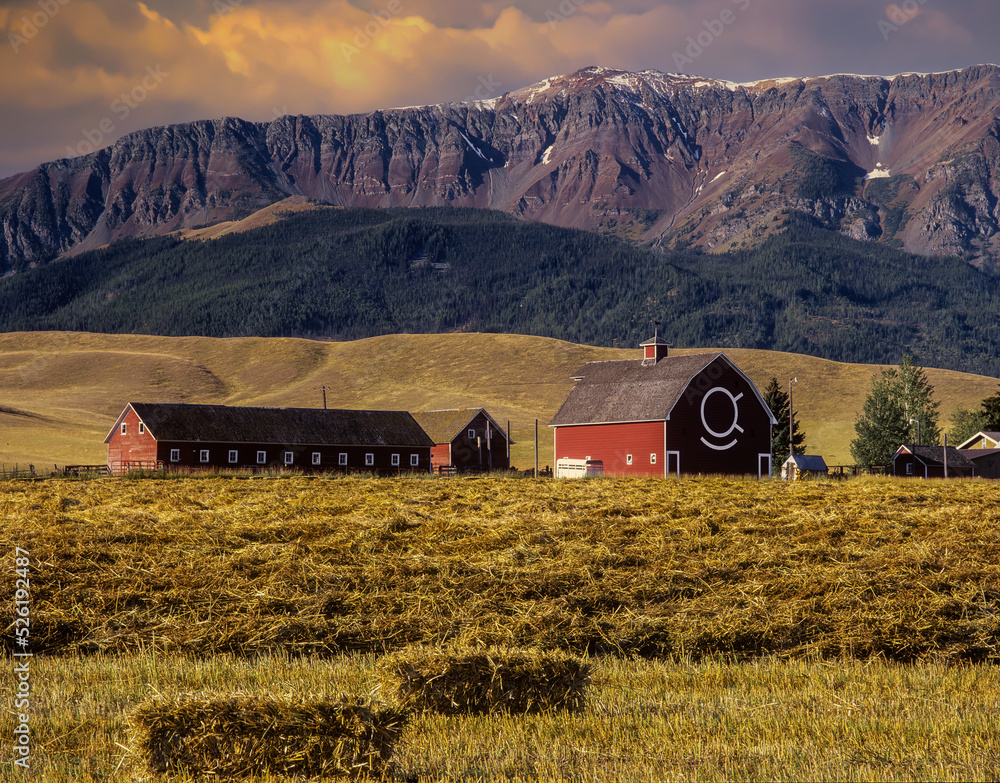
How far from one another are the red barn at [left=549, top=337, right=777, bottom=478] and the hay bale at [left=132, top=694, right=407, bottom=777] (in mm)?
54971

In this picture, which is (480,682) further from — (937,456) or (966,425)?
(966,425)

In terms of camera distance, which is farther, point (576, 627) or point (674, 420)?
point (674, 420)

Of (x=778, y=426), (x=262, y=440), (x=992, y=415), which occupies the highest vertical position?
(x=992, y=415)

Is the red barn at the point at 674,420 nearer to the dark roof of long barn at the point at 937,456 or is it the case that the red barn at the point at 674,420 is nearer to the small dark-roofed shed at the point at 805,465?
the small dark-roofed shed at the point at 805,465

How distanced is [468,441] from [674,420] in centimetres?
3062

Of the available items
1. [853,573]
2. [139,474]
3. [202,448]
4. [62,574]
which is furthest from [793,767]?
[202,448]

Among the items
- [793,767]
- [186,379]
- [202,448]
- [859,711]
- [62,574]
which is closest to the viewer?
[793,767]

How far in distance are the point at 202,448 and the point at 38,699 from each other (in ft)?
213

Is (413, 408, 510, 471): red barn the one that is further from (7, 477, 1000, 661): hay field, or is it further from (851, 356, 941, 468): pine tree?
(7, 477, 1000, 661): hay field

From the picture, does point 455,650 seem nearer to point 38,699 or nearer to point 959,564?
point 38,699

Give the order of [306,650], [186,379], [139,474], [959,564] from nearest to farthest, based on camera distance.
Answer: [306,650]
[959,564]
[139,474]
[186,379]

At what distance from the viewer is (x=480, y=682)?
31.4ft

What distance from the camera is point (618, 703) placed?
10.1 m

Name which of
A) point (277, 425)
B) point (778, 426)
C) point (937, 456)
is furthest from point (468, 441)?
point (937, 456)
